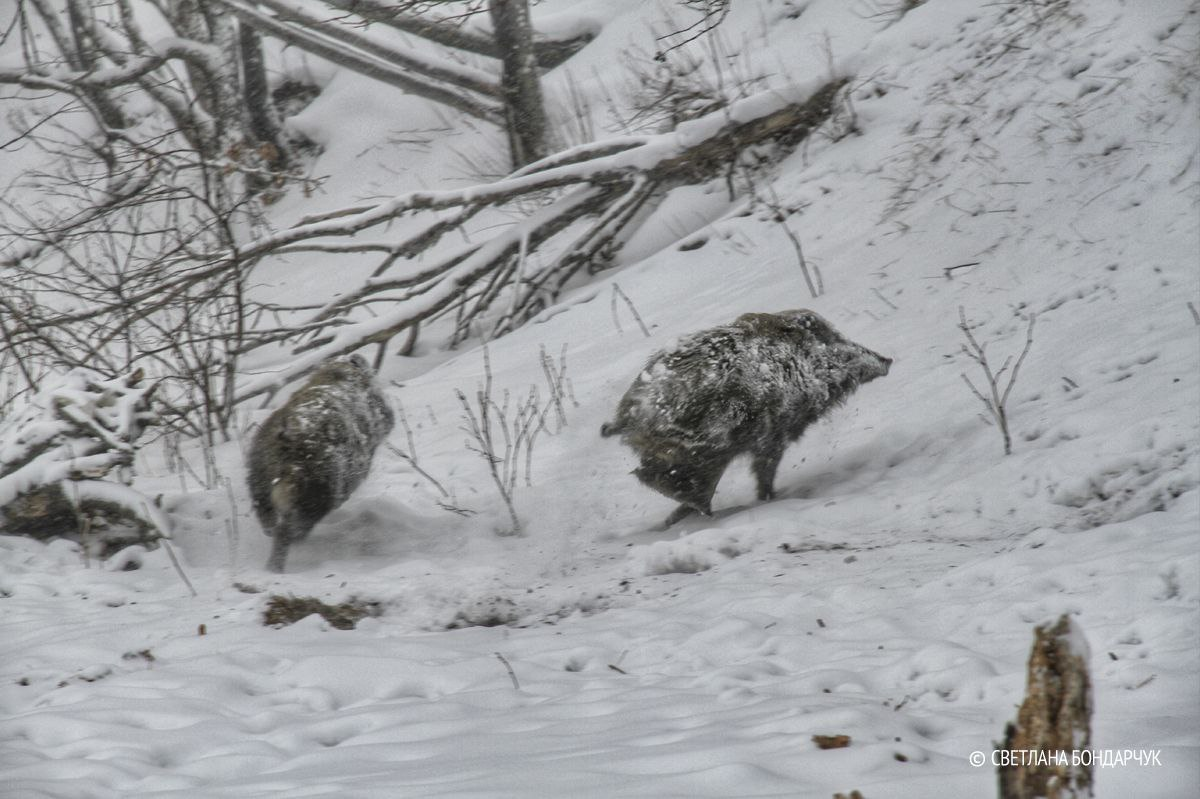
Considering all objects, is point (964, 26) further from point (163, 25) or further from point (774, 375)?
point (163, 25)

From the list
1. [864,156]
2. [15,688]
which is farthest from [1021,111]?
[15,688]

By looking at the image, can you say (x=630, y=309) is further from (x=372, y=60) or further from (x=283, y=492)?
(x=372, y=60)

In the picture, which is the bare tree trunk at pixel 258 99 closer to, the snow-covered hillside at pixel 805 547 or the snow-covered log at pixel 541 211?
the snow-covered log at pixel 541 211

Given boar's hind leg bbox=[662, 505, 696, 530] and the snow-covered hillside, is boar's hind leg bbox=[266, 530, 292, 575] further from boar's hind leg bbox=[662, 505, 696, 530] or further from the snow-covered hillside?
boar's hind leg bbox=[662, 505, 696, 530]

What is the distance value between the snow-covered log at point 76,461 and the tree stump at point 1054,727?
15.9ft

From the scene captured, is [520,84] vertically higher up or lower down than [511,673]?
higher up

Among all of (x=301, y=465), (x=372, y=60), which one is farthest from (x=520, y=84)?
(x=301, y=465)

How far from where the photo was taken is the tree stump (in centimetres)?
152

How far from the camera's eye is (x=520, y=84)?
1231 centimetres

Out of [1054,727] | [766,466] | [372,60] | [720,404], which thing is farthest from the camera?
[372,60]

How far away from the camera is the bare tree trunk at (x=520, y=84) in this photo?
11.9 meters

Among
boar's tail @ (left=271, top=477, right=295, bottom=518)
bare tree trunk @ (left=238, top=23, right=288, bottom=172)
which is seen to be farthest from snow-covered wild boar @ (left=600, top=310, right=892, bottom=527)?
bare tree trunk @ (left=238, top=23, right=288, bottom=172)

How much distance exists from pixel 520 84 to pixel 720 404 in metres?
8.40

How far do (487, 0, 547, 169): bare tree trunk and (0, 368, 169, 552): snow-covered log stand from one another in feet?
24.9
